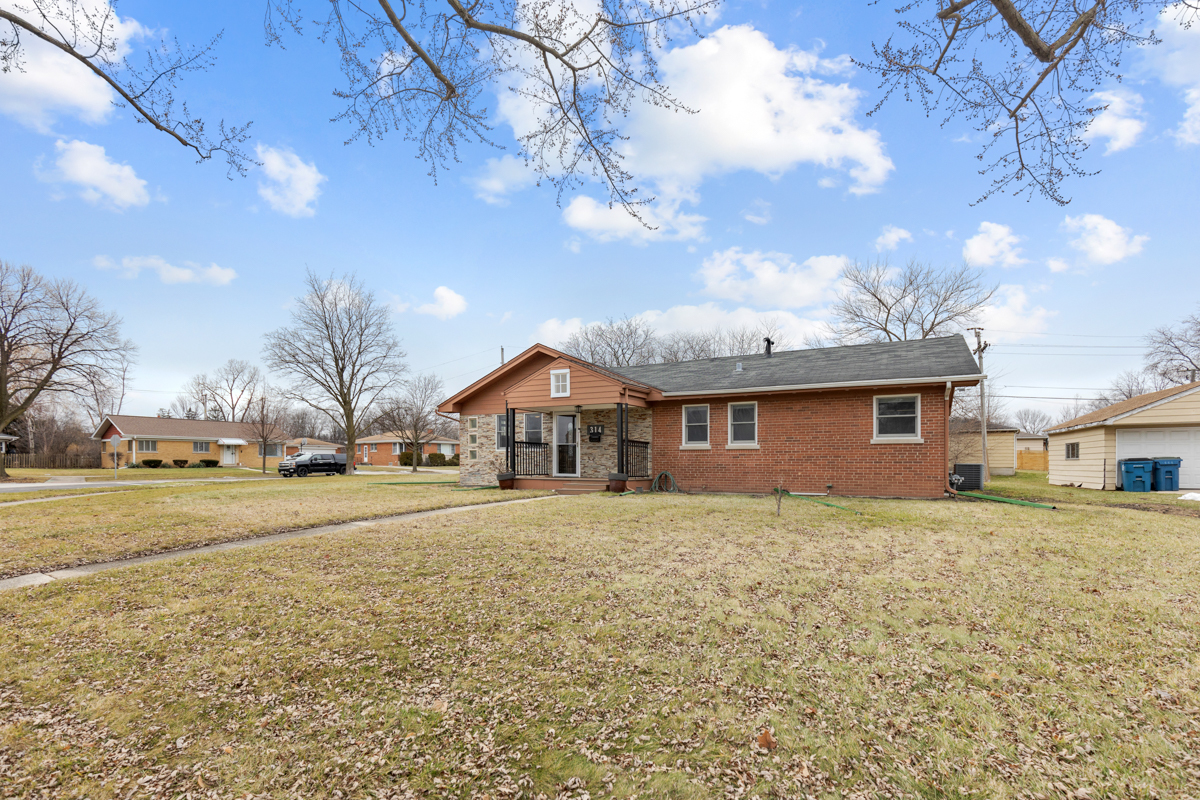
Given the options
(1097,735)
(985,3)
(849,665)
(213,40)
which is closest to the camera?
(1097,735)

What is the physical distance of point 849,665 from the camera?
11.3ft

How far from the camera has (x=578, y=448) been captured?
16469mm

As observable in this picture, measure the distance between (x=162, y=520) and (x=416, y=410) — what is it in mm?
33838

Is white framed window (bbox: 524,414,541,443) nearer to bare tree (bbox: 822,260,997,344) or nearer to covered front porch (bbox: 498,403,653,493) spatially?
covered front porch (bbox: 498,403,653,493)

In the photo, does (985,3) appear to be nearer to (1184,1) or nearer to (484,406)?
(1184,1)

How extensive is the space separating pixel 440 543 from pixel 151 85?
18.4 ft

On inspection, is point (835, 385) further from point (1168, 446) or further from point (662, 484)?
point (1168, 446)

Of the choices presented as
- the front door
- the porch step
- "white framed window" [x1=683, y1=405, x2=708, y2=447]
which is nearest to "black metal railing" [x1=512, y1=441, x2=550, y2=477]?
the front door

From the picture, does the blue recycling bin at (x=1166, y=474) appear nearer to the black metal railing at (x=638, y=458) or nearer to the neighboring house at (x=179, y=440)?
the black metal railing at (x=638, y=458)

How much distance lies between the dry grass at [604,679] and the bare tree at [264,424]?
3397 cm

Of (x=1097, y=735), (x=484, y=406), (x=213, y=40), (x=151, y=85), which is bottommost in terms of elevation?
(x=1097, y=735)

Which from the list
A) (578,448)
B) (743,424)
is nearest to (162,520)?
(578,448)

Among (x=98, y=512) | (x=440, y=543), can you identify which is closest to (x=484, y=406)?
(x=98, y=512)

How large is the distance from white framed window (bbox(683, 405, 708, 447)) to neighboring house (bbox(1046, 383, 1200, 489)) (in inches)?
517
